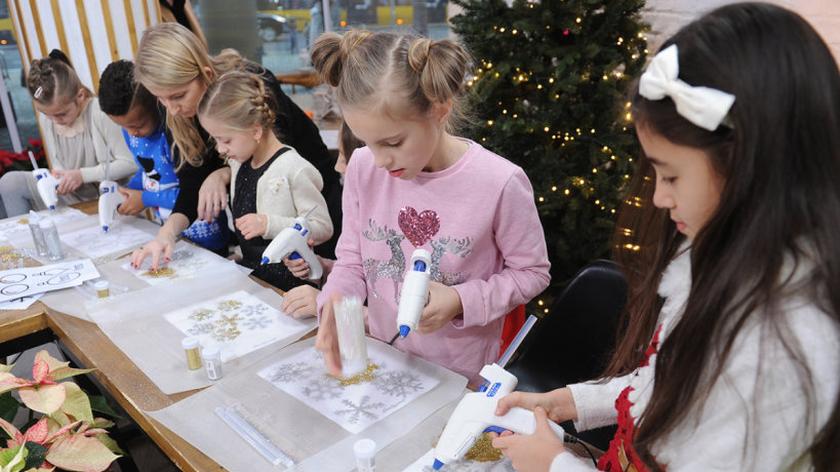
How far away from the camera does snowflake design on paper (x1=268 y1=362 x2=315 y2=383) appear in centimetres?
112

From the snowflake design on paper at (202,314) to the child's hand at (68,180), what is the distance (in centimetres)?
123

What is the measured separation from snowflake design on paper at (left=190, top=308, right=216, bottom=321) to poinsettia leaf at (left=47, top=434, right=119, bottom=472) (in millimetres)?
592

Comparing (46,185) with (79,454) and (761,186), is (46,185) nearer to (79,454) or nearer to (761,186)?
(79,454)

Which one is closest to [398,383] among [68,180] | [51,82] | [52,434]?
[52,434]

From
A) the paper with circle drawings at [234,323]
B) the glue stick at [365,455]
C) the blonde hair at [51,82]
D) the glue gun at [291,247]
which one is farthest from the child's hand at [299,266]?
the blonde hair at [51,82]

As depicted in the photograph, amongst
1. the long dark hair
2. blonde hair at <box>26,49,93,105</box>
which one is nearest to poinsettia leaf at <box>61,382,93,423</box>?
the long dark hair

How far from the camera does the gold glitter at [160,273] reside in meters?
1.66

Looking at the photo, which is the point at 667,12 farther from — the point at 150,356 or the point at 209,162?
the point at 150,356

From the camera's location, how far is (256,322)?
4.45 ft

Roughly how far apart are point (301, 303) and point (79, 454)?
0.60 m

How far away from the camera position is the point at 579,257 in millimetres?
2211

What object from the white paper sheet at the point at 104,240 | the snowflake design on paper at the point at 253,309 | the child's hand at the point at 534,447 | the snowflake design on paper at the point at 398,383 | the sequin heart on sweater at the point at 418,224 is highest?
the sequin heart on sweater at the point at 418,224

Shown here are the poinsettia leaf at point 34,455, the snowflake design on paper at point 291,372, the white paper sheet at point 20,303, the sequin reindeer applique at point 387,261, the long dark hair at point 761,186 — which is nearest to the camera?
the long dark hair at point 761,186

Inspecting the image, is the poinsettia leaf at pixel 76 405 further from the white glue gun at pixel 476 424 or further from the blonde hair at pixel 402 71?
the blonde hair at pixel 402 71
